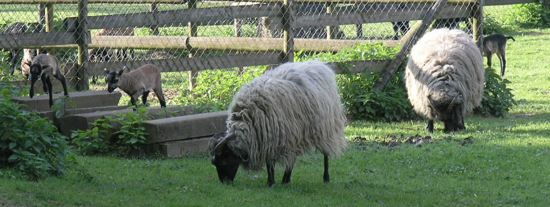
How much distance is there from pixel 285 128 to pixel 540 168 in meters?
3.04

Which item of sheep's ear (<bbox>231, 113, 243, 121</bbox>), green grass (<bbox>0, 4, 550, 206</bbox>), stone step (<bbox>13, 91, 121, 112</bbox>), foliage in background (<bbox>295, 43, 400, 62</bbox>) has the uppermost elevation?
foliage in background (<bbox>295, 43, 400, 62</bbox>)

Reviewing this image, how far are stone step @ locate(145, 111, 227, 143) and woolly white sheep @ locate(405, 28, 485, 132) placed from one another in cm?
326

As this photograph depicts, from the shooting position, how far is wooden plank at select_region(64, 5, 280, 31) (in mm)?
13398

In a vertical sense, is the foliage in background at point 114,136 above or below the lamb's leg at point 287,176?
above

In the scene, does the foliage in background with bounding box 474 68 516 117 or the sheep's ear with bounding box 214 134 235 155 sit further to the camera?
the foliage in background with bounding box 474 68 516 117

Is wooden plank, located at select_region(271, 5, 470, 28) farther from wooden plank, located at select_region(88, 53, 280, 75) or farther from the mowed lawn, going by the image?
the mowed lawn

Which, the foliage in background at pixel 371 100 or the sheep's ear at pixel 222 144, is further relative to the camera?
the foliage in background at pixel 371 100

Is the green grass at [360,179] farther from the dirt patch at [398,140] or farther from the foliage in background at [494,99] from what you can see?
the foliage in background at [494,99]

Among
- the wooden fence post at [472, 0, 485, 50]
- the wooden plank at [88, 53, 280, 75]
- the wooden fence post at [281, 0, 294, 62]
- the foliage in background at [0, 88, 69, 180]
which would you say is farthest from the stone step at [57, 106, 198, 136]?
the wooden fence post at [472, 0, 485, 50]

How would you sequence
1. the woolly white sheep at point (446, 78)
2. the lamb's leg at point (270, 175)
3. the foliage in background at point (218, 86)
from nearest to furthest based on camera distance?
the lamb's leg at point (270, 175)
the woolly white sheep at point (446, 78)
the foliage in background at point (218, 86)

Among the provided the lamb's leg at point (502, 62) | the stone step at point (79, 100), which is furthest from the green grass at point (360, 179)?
the lamb's leg at point (502, 62)

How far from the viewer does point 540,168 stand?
11516 millimetres

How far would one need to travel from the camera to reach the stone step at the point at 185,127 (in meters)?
11.6

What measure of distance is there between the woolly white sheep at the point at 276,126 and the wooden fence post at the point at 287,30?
477cm
